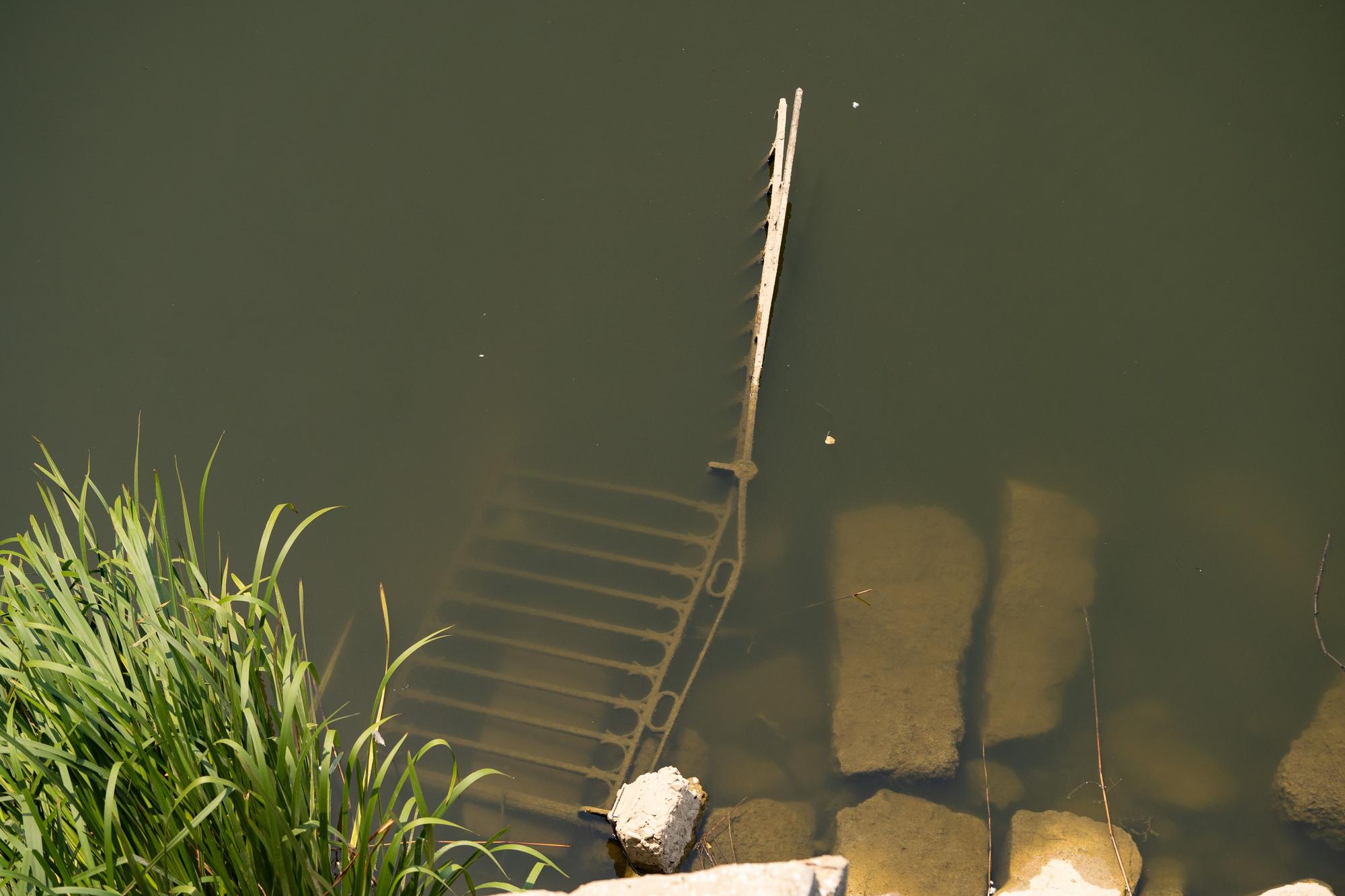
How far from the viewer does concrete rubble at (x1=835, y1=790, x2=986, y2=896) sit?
10.4 ft

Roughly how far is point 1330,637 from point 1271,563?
1.11 feet

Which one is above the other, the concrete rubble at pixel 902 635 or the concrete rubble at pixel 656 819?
the concrete rubble at pixel 902 635

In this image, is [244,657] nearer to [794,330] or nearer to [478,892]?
[478,892]

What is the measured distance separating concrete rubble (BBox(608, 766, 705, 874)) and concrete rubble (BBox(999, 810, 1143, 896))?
1.11m

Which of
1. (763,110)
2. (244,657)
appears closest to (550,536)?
(244,657)

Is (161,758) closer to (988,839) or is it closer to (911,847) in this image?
(911,847)

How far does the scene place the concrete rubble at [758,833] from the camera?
127 inches

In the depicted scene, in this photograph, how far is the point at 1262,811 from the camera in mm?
3436

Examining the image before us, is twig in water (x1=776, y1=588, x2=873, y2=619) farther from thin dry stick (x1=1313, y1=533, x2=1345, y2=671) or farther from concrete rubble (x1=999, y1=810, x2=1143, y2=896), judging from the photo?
thin dry stick (x1=1313, y1=533, x2=1345, y2=671)

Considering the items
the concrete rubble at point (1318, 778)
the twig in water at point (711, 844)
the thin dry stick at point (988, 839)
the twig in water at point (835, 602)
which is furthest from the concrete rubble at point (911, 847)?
the concrete rubble at point (1318, 778)

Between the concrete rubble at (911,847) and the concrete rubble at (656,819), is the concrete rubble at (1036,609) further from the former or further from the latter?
the concrete rubble at (656,819)

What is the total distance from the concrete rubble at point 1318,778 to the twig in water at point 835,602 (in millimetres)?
1637

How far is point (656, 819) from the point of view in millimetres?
2902

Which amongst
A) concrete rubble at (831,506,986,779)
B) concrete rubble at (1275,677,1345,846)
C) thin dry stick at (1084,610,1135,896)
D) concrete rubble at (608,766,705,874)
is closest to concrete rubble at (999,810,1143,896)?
thin dry stick at (1084,610,1135,896)
